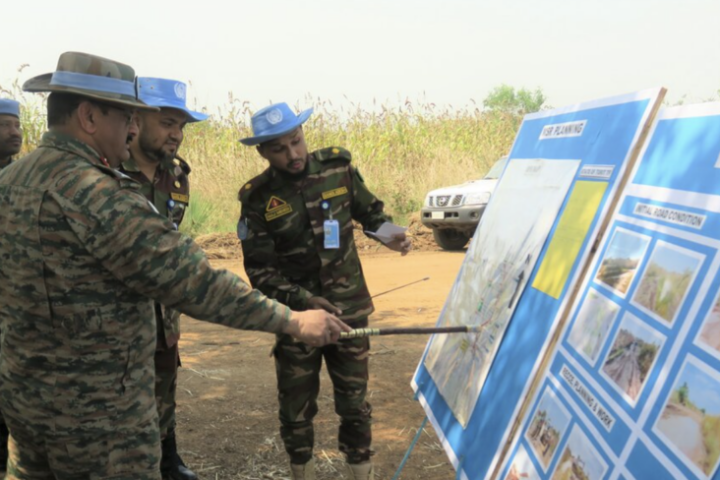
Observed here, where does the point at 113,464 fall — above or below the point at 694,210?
below

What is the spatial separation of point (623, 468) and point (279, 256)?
2.39 m

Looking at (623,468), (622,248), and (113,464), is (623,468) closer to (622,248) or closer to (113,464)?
(622,248)

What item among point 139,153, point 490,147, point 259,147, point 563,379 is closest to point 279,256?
point 259,147

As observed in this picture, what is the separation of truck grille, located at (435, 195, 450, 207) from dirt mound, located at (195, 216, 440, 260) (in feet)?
3.03

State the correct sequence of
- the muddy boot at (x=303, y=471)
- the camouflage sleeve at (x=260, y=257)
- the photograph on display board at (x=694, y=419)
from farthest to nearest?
the muddy boot at (x=303, y=471)
the camouflage sleeve at (x=260, y=257)
the photograph on display board at (x=694, y=419)

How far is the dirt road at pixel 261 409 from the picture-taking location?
4.24 meters

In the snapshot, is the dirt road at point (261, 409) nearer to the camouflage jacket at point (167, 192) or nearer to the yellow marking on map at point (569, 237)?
the camouflage jacket at point (167, 192)

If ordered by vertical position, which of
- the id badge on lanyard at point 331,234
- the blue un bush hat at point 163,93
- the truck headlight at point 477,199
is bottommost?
the truck headlight at point 477,199

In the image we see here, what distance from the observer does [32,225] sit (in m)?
2.11

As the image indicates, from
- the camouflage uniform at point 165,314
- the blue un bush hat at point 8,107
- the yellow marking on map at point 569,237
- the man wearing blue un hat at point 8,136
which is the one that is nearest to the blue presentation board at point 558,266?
the yellow marking on map at point 569,237

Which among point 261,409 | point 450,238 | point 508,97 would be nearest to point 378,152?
point 450,238

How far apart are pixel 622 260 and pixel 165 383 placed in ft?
8.80

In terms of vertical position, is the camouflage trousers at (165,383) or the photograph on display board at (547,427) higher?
the photograph on display board at (547,427)

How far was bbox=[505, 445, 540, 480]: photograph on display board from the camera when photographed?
76.4 inches
